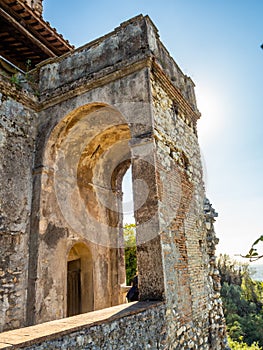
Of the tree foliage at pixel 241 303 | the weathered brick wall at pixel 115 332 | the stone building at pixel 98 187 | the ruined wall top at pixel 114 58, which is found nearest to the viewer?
the weathered brick wall at pixel 115 332

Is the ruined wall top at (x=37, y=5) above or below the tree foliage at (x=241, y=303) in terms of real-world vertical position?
above

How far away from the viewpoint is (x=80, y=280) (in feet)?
24.5

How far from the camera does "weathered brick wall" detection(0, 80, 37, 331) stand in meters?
5.21

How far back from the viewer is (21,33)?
7.67 meters

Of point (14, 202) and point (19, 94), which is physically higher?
point (19, 94)

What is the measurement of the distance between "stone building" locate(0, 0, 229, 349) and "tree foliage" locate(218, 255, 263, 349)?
406 inches

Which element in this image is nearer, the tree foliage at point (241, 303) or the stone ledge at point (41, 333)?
the stone ledge at point (41, 333)

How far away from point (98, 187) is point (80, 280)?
253 cm

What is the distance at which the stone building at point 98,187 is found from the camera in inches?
190

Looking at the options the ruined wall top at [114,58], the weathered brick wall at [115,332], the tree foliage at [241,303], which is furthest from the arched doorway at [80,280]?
the tree foliage at [241,303]

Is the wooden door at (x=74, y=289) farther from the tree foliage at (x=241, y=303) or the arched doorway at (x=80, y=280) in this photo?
the tree foliage at (x=241, y=303)

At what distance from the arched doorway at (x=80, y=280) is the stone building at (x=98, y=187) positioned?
0.10ft

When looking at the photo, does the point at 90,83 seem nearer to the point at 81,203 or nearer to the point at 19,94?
the point at 19,94

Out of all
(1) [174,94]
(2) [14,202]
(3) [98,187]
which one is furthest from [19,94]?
(1) [174,94]
